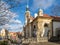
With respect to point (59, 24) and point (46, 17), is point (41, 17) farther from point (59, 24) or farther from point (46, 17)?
point (59, 24)

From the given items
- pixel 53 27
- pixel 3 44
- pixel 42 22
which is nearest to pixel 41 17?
pixel 42 22

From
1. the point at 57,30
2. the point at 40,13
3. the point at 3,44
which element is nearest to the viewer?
the point at 3,44

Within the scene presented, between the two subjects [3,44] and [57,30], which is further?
[57,30]

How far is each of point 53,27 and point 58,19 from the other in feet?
8.01

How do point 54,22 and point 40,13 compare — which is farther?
point 40,13

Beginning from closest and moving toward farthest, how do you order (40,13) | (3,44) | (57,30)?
1. (3,44)
2. (57,30)
3. (40,13)

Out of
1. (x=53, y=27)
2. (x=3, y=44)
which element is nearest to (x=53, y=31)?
(x=53, y=27)

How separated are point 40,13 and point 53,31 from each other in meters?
6.56

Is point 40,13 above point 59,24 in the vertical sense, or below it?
above

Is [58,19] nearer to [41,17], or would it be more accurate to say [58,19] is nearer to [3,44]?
[41,17]

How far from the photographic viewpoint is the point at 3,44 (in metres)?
22.2

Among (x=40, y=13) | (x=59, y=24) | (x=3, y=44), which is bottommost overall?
(x=3, y=44)

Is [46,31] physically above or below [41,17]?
below

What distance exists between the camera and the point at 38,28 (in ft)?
140
